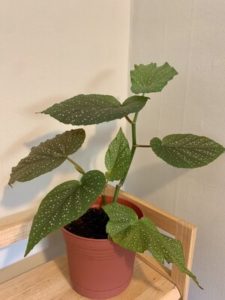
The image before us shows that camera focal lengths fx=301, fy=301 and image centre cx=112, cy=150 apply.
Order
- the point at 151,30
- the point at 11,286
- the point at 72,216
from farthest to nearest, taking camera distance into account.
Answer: the point at 151,30, the point at 11,286, the point at 72,216

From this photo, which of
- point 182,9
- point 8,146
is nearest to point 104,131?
point 8,146

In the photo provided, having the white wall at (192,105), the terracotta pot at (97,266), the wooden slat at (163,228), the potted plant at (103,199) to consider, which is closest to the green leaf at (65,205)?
the potted plant at (103,199)

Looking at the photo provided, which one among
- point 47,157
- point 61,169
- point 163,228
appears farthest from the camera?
point 61,169

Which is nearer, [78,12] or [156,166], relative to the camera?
[78,12]

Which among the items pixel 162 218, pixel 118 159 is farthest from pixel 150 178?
pixel 118 159

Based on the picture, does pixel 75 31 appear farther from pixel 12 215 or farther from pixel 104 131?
pixel 12 215

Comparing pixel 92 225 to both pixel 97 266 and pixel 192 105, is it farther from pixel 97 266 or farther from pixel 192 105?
pixel 192 105
